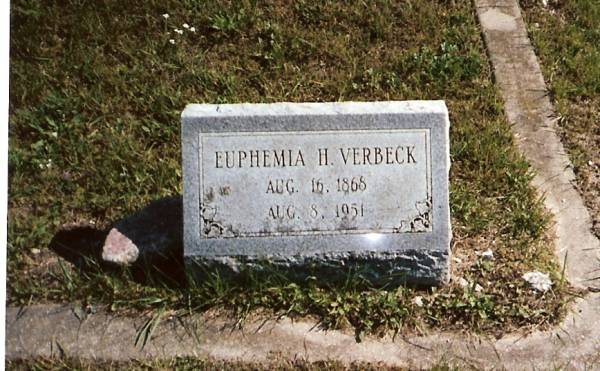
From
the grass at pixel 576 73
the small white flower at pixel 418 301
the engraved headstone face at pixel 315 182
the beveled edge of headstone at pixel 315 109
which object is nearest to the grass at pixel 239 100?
the small white flower at pixel 418 301

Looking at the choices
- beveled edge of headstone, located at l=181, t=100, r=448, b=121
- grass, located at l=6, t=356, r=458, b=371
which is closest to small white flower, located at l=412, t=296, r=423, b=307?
grass, located at l=6, t=356, r=458, b=371

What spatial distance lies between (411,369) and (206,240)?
1.07 metres

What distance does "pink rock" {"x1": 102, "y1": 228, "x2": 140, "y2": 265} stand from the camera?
3604 mm

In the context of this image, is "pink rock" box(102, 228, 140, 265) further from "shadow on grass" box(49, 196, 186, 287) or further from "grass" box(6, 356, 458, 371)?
"grass" box(6, 356, 458, 371)

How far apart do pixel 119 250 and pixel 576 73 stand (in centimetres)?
309

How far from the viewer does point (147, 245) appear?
3658 millimetres

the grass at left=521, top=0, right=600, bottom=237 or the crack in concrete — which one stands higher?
the grass at left=521, top=0, right=600, bottom=237

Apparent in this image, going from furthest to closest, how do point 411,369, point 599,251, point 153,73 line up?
point 153,73
point 599,251
point 411,369

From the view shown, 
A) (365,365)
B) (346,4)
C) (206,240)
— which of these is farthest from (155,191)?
(346,4)

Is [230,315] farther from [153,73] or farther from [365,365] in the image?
[153,73]

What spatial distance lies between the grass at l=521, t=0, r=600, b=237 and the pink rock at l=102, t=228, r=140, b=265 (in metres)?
2.37

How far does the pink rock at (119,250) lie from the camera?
3604 millimetres

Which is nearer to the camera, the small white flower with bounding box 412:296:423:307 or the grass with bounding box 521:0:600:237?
the small white flower with bounding box 412:296:423:307

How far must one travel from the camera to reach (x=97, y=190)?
413 centimetres
